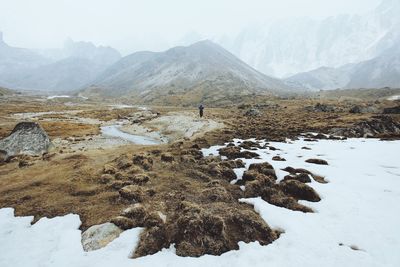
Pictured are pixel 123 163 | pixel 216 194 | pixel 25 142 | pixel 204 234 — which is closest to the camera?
pixel 204 234

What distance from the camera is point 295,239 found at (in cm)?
1265

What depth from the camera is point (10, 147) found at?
3481 cm

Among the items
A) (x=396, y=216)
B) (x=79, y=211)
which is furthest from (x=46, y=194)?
(x=396, y=216)

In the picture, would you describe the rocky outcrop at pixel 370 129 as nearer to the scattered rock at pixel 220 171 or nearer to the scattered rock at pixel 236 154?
the scattered rock at pixel 236 154

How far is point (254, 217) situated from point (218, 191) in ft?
13.6

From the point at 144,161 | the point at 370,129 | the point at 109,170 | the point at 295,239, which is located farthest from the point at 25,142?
the point at 370,129

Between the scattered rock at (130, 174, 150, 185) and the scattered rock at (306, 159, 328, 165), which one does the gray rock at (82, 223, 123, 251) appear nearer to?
the scattered rock at (130, 174, 150, 185)

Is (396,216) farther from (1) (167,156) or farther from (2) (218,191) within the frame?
(1) (167,156)

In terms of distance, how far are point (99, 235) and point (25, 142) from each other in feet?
94.4

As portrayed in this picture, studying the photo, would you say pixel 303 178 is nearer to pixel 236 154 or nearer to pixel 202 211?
pixel 202 211

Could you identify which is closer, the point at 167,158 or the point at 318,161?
the point at 318,161

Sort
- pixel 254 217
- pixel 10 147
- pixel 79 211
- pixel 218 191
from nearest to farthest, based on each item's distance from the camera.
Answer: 1. pixel 254 217
2. pixel 79 211
3. pixel 218 191
4. pixel 10 147

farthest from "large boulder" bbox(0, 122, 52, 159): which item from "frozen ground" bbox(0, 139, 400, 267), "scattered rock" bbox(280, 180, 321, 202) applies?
"scattered rock" bbox(280, 180, 321, 202)

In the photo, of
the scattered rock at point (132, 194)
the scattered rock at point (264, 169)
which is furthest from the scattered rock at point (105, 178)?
the scattered rock at point (264, 169)
